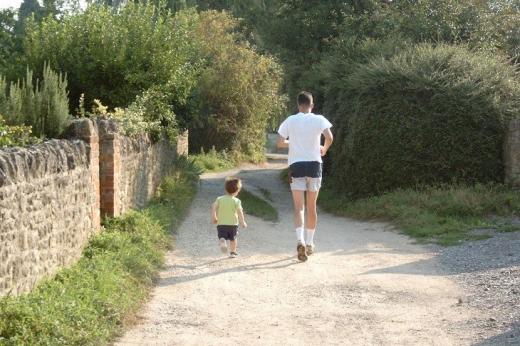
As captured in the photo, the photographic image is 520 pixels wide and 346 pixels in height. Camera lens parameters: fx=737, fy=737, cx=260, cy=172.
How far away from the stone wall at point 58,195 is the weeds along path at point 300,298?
1.14 metres

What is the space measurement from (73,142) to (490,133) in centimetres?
1041

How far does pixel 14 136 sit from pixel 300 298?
12.6 feet

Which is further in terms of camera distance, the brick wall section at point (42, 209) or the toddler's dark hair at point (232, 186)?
the toddler's dark hair at point (232, 186)

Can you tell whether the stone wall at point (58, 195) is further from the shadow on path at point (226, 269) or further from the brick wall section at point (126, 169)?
the shadow on path at point (226, 269)

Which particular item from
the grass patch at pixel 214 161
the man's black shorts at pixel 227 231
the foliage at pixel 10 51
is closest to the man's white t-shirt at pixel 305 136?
the man's black shorts at pixel 227 231

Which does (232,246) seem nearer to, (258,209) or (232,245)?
(232,245)

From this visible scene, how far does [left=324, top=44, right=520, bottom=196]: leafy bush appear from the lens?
1645 cm

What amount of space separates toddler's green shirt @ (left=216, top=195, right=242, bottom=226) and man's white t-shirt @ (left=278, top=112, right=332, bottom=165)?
38.8 inches

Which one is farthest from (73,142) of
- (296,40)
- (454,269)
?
(296,40)

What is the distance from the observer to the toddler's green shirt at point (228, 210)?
33.6 feet

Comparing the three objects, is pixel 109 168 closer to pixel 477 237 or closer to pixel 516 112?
pixel 477 237

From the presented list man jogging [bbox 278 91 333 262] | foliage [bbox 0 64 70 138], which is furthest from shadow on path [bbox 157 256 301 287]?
foliage [bbox 0 64 70 138]

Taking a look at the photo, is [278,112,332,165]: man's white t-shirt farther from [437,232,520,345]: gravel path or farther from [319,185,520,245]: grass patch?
[319,185,520,245]: grass patch

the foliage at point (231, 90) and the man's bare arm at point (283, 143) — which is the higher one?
the foliage at point (231, 90)
